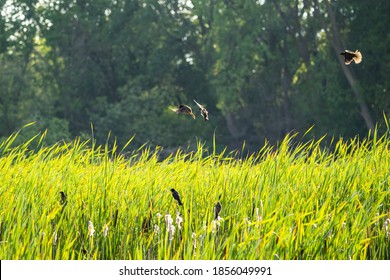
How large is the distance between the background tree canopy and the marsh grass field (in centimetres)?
2708

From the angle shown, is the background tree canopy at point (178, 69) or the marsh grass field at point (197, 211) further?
the background tree canopy at point (178, 69)

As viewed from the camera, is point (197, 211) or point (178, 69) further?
point (178, 69)

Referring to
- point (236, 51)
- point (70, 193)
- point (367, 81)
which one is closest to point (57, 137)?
point (236, 51)

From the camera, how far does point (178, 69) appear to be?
4247 centimetres

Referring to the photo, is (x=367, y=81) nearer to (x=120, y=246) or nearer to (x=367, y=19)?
(x=367, y=19)

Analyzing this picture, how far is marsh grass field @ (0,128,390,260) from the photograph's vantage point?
5.18 meters

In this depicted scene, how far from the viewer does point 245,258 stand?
16.5ft

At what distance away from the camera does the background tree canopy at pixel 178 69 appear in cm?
3591

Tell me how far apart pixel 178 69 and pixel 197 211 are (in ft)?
120

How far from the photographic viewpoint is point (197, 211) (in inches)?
242

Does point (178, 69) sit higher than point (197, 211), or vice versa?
point (197, 211)

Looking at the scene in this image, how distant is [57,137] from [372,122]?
1381 cm

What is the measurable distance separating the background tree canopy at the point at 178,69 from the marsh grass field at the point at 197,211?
27.1 m
